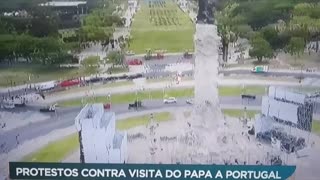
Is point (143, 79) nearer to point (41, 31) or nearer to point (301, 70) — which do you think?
point (41, 31)

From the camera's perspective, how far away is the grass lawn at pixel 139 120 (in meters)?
2.66

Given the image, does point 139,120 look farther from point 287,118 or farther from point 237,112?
point 287,118

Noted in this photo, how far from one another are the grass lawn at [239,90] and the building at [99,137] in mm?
422

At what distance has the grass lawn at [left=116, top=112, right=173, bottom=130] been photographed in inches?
105

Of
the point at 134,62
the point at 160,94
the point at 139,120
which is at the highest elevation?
the point at 134,62

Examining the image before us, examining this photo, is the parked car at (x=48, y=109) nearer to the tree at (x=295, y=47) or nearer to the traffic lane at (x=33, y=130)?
the traffic lane at (x=33, y=130)

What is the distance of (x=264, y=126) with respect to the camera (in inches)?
105

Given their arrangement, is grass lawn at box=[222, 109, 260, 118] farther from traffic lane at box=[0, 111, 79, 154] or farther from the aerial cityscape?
traffic lane at box=[0, 111, 79, 154]

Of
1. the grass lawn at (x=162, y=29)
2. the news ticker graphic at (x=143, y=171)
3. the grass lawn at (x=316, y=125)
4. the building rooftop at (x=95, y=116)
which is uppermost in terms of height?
the grass lawn at (x=162, y=29)

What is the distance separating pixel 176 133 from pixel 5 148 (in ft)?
2.25

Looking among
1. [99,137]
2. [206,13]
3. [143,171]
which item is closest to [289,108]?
[206,13]

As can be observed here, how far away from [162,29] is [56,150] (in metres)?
0.64

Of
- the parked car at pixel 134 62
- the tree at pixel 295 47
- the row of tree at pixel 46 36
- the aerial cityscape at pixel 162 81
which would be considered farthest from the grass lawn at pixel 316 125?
the row of tree at pixel 46 36

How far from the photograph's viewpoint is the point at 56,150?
2.70 m
